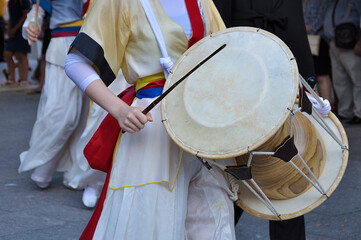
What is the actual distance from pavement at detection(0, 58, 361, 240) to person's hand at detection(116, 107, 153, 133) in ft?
6.33

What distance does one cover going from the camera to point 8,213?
4.51m

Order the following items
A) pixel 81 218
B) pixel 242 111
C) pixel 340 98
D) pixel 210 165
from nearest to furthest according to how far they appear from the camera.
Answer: pixel 242 111 < pixel 210 165 < pixel 81 218 < pixel 340 98

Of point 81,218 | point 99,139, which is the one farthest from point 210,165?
point 81,218

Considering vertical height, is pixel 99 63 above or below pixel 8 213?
above

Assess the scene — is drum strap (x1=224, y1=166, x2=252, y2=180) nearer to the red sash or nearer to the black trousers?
the red sash

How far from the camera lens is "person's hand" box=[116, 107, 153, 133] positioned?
225cm

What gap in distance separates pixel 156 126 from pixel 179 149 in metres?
0.12

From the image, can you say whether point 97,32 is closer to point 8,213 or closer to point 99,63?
point 99,63

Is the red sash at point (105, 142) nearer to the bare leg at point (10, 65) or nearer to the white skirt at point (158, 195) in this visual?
the white skirt at point (158, 195)

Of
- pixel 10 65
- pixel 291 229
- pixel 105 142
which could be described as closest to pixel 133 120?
pixel 105 142

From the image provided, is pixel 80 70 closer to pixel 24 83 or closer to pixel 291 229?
pixel 291 229

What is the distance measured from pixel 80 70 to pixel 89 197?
2447mm

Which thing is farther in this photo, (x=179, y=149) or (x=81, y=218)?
(x=81, y=218)

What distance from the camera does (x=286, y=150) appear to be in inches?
94.3
